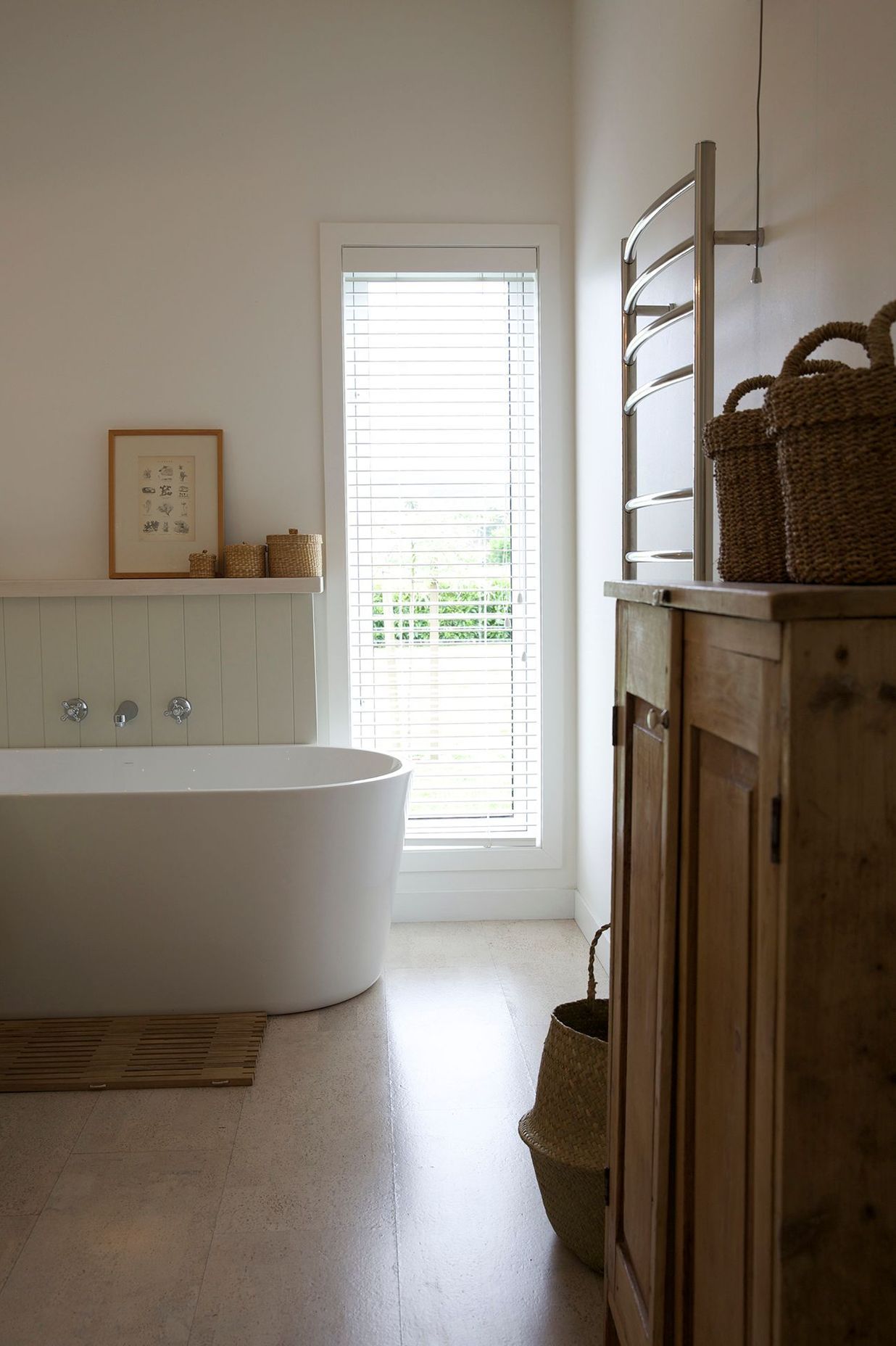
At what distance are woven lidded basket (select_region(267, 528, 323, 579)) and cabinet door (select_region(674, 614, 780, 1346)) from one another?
270 centimetres

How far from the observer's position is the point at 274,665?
13.1ft

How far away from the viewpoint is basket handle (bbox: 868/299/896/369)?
111 centimetres

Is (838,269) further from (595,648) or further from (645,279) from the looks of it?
(595,648)

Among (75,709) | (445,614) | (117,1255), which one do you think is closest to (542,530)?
(445,614)

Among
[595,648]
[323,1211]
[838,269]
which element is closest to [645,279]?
[838,269]

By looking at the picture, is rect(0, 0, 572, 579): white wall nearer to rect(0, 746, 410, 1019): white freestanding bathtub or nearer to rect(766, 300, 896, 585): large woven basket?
rect(0, 746, 410, 1019): white freestanding bathtub

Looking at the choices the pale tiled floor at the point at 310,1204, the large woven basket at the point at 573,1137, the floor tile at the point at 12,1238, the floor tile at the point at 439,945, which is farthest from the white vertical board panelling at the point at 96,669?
the large woven basket at the point at 573,1137

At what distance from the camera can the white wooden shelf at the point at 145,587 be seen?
386 centimetres

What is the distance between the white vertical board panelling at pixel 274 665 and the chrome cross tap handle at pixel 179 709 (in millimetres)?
252

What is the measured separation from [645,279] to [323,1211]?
6.64 ft

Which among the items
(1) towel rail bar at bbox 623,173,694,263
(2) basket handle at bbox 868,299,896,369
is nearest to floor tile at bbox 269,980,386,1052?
(1) towel rail bar at bbox 623,173,694,263

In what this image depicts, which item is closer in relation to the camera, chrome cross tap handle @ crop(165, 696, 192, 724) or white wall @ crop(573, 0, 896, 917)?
white wall @ crop(573, 0, 896, 917)

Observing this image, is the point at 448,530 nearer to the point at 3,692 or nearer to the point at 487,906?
the point at 487,906

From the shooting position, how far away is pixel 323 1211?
2.21 m
